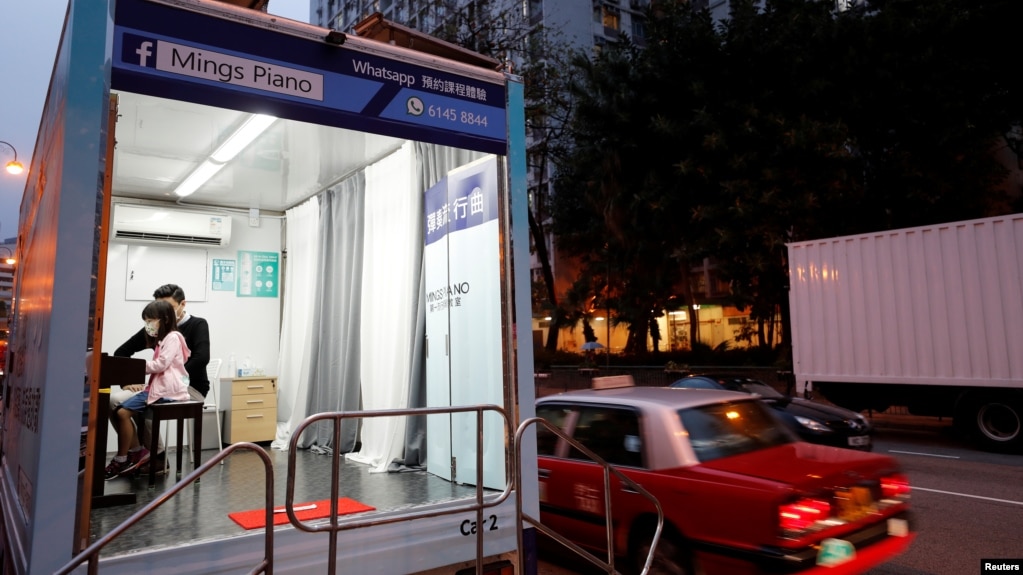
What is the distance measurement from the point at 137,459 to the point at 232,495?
1.69m

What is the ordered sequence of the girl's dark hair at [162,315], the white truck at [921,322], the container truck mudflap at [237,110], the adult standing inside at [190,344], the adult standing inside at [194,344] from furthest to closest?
the white truck at [921,322] < the adult standing inside at [194,344] < the adult standing inside at [190,344] < the girl's dark hair at [162,315] < the container truck mudflap at [237,110]

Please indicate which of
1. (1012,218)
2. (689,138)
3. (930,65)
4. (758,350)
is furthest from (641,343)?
(1012,218)

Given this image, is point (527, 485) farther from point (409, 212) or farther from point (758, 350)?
point (758, 350)

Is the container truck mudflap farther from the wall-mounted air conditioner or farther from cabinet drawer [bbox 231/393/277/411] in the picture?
the wall-mounted air conditioner

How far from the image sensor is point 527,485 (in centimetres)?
361

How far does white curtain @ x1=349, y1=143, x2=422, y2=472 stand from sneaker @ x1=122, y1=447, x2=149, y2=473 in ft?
6.14

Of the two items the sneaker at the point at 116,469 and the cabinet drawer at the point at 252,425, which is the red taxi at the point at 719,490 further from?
the cabinet drawer at the point at 252,425

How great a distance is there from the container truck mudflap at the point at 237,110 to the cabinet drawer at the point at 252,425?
3154mm

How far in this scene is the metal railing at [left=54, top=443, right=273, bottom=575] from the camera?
2.34 meters

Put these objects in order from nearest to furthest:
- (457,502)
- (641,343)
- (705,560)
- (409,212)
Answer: (457,502)
(705,560)
(409,212)
(641,343)

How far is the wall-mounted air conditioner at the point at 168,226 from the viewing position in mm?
8078

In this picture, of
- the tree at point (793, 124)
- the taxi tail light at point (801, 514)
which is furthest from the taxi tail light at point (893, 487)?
the tree at point (793, 124)

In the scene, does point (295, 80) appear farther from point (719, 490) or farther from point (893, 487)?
point (893, 487)

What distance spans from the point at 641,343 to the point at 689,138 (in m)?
8.84
